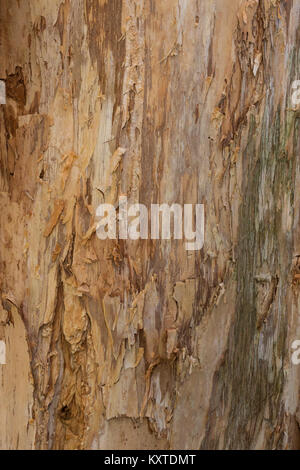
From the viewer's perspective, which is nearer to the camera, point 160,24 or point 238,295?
point 160,24

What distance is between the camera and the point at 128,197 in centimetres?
94

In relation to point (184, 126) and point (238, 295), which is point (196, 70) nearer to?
point (184, 126)

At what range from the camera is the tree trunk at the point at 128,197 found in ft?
3.03

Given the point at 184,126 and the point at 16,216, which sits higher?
the point at 184,126

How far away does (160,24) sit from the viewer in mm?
917

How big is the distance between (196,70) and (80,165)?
26cm

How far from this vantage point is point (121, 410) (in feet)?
3.19

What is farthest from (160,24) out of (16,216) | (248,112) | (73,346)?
(73,346)

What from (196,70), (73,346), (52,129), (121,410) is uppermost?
(196,70)

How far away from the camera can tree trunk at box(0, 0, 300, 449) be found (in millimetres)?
923
